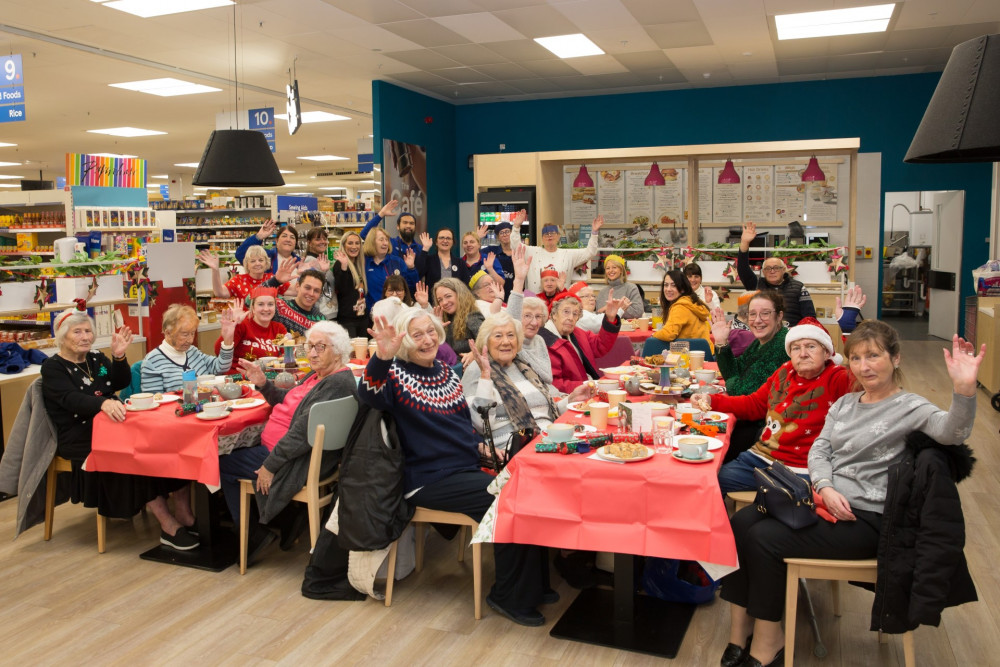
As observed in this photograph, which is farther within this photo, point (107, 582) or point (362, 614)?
point (107, 582)

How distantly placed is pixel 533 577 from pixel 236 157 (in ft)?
13.3

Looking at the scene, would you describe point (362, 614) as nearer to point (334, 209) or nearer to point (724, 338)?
point (724, 338)

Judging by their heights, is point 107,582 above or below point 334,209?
below

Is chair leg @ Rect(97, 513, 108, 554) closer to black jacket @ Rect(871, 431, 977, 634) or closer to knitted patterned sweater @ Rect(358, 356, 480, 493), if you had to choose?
knitted patterned sweater @ Rect(358, 356, 480, 493)

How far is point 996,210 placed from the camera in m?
10.3

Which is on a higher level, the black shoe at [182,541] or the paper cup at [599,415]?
the paper cup at [599,415]

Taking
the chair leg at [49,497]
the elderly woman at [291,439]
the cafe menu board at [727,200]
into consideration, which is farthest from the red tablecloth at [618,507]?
the cafe menu board at [727,200]

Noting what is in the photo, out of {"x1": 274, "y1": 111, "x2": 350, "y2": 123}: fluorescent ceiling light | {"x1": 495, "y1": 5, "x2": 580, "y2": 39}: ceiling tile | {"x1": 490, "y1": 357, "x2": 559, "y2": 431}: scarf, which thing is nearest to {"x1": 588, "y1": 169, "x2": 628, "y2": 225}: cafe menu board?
{"x1": 495, "y1": 5, "x2": 580, "y2": 39}: ceiling tile

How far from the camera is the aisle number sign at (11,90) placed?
306 inches

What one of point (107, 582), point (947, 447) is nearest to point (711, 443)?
point (947, 447)

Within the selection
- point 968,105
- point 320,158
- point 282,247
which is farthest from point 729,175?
point 320,158

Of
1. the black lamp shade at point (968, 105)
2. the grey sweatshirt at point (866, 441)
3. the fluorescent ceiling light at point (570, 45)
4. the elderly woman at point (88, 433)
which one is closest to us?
the black lamp shade at point (968, 105)

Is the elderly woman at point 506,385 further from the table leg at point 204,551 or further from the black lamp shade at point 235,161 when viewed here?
the black lamp shade at point 235,161

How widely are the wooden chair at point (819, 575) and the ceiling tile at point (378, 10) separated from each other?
19.0ft
